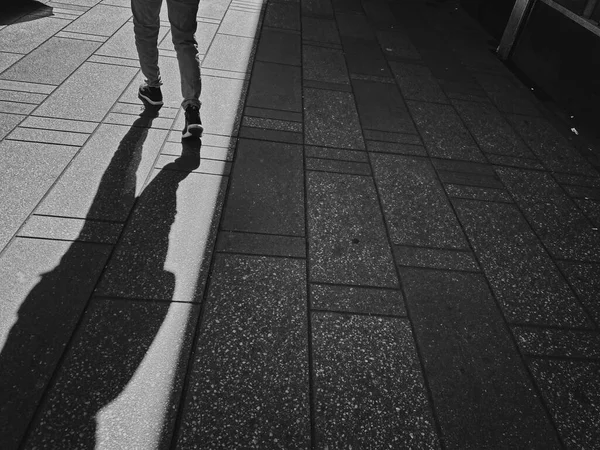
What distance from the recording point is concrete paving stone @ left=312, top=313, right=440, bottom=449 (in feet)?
5.91

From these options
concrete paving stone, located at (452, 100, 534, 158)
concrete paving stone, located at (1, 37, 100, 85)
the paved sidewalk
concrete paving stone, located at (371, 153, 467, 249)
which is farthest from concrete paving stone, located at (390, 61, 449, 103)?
concrete paving stone, located at (1, 37, 100, 85)

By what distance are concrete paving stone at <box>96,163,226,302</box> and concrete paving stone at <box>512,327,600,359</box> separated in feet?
5.59

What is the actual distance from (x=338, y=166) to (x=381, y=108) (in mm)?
1263

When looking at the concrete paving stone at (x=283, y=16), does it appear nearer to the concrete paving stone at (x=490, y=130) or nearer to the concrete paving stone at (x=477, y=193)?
the concrete paving stone at (x=490, y=130)

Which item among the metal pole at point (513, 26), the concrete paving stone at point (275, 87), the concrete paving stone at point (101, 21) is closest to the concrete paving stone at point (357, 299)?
the concrete paving stone at point (275, 87)

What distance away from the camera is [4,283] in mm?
2160

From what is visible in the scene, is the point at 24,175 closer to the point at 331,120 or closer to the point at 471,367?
the point at 331,120

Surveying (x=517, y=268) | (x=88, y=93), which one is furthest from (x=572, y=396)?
(x=88, y=93)

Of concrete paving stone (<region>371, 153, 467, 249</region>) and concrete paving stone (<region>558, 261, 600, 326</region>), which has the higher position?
concrete paving stone (<region>371, 153, 467, 249</region>)

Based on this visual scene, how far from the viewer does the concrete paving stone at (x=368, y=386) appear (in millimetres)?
1801

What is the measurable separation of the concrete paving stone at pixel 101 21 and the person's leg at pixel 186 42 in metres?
2.33

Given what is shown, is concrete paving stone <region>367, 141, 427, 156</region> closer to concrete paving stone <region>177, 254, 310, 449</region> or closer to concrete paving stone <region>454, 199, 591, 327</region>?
concrete paving stone <region>454, 199, 591, 327</region>

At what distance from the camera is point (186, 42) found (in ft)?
10.2

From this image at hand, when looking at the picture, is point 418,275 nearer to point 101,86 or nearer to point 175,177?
point 175,177
